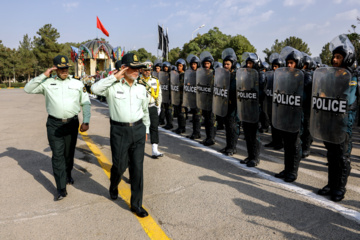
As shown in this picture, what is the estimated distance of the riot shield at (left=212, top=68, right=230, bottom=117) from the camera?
5.64 metres

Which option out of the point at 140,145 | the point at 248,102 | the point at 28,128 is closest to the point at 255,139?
the point at 248,102

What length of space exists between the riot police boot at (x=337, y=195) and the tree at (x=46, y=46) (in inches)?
2481

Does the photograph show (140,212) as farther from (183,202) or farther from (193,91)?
(193,91)

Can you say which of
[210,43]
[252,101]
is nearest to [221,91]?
[252,101]

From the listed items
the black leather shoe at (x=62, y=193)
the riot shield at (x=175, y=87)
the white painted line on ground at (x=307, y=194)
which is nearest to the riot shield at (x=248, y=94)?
the white painted line on ground at (x=307, y=194)

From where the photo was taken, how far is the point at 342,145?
3602 mm

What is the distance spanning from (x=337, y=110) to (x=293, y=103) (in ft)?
2.42

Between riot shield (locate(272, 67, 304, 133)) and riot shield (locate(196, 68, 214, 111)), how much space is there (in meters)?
2.27

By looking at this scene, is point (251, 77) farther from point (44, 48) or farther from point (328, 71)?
point (44, 48)

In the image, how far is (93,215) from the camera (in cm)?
321

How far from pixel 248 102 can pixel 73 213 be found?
3.42m

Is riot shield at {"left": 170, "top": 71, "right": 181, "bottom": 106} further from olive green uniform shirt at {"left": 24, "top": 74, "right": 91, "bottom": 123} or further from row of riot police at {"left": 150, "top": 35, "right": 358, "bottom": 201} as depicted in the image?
olive green uniform shirt at {"left": 24, "top": 74, "right": 91, "bottom": 123}

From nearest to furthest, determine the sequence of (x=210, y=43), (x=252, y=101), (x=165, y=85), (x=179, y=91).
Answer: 1. (x=252, y=101)
2. (x=179, y=91)
3. (x=165, y=85)
4. (x=210, y=43)

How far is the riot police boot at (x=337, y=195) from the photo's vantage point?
354cm
